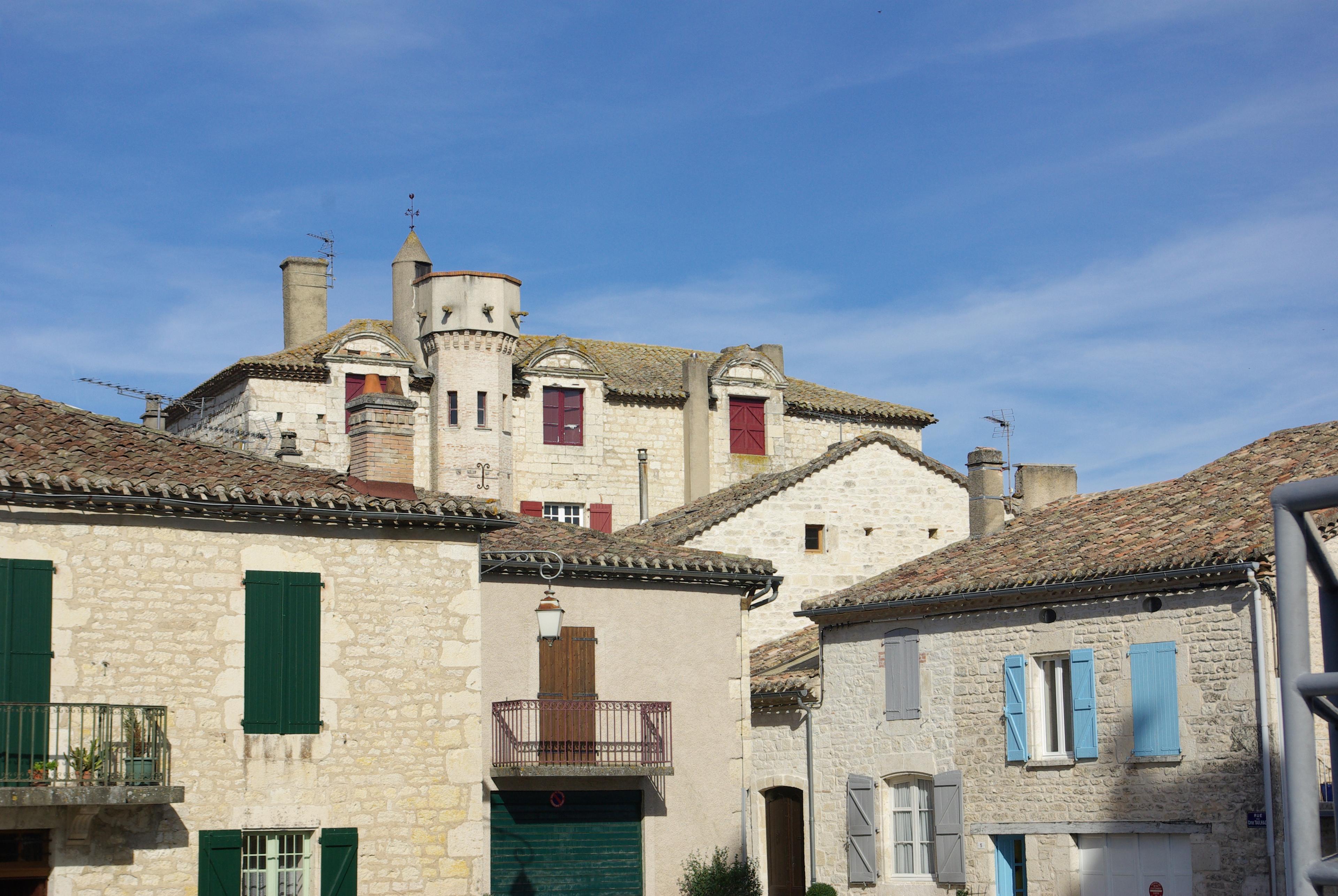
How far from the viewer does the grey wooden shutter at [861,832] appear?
25.3m

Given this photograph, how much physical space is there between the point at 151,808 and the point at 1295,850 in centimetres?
1351

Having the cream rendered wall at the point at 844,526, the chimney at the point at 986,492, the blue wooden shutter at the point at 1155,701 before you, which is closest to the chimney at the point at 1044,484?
the chimney at the point at 986,492

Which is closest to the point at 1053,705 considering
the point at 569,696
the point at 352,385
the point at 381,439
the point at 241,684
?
the point at 569,696

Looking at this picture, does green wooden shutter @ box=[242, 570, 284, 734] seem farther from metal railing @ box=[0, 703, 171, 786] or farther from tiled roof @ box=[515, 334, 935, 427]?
tiled roof @ box=[515, 334, 935, 427]

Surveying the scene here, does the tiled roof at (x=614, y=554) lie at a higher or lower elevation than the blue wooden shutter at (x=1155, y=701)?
higher

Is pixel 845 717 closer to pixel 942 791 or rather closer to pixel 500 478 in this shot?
pixel 942 791

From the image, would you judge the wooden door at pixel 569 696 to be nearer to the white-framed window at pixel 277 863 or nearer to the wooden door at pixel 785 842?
the white-framed window at pixel 277 863

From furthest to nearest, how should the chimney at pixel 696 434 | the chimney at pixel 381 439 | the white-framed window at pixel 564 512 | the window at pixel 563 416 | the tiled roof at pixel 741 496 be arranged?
1. the chimney at pixel 696 434
2. the window at pixel 563 416
3. the white-framed window at pixel 564 512
4. the tiled roof at pixel 741 496
5. the chimney at pixel 381 439

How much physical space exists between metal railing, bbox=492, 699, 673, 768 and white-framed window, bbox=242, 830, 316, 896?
3762 millimetres

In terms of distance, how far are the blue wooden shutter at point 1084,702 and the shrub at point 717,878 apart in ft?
16.0

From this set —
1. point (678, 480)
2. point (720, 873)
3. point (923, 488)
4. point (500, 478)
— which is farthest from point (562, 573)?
point (678, 480)

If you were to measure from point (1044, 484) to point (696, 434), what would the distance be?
1242 centimetres

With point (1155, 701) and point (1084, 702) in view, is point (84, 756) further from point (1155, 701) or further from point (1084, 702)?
point (1155, 701)

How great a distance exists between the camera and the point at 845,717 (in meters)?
26.3
